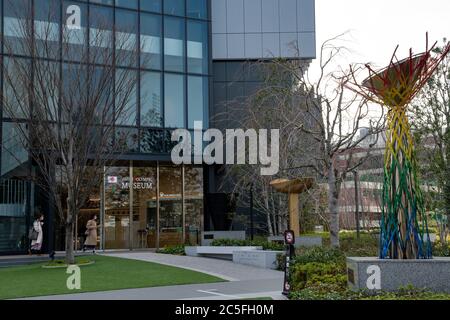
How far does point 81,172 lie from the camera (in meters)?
19.5

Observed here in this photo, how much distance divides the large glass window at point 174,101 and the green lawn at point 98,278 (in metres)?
9.59

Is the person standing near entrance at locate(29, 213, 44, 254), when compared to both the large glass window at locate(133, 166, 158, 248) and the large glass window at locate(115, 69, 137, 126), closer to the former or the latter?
the large glass window at locate(115, 69, 137, 126)

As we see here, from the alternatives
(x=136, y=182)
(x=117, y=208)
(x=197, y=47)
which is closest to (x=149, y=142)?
(x=136, y=182)

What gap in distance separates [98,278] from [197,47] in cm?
1612

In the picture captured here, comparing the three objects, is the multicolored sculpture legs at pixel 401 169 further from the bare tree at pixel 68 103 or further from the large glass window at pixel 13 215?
the large glass window at pixel 13 215

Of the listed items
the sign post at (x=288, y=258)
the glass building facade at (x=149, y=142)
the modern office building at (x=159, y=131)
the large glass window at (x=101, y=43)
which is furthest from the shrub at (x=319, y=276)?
the modern office building at (x=159, y=131)

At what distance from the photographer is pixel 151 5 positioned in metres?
28.5

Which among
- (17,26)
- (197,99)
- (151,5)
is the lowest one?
(197,99)

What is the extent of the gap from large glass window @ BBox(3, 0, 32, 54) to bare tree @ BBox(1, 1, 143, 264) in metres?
0.07

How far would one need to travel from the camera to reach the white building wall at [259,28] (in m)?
31.5

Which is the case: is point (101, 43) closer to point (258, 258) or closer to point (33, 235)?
point (33, 235)

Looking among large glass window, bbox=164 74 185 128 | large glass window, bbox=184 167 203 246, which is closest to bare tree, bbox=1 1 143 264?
large glass window, bbox=164 74 185 128
